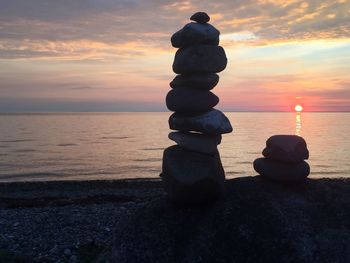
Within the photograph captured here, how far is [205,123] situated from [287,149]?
3448 millimetres

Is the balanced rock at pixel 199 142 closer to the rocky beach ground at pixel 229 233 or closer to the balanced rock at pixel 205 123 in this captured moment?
the balanced rock at pixel 205 123

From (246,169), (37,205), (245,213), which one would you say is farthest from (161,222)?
(246,169)

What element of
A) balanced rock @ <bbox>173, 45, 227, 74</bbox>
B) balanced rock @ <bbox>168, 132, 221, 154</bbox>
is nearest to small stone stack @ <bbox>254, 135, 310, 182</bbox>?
balanced rock @ <bbox>168, 132, 221, 154</bbox>

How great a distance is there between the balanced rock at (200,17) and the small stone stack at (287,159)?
16.9 ft

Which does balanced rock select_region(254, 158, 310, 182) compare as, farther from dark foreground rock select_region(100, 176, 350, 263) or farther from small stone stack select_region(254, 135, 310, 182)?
dark foreground rock select_region(100, 176, 350, 263)

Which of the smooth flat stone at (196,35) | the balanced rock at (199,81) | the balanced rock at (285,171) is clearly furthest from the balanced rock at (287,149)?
the smooth flat stone at (196,35)

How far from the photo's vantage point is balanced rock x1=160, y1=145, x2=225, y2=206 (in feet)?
46.5

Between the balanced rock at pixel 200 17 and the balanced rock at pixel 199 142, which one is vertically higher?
the balanced rock at pixel 200 17

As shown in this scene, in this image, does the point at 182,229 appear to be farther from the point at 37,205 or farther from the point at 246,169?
the point at 246,169

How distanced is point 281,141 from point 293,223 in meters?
3.23

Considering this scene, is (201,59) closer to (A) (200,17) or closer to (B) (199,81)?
(B) (199,81)

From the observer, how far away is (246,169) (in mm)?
56469

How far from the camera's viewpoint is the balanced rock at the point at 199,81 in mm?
14484

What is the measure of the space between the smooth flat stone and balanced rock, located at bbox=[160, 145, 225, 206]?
377 cm
